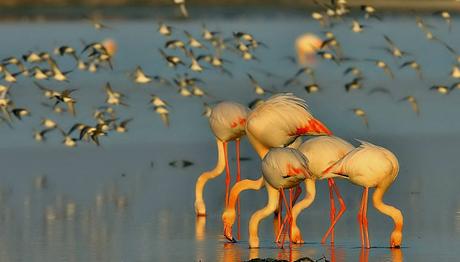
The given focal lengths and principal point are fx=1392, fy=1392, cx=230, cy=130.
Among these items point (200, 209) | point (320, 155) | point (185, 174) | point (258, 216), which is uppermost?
point (185, 174)

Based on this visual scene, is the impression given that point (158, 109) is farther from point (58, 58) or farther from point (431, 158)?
point (58, 58)

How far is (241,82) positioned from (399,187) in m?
16.7

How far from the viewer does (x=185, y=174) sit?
2030cm

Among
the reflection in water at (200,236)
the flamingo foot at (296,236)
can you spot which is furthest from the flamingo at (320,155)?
the reflection in water at (200,236)

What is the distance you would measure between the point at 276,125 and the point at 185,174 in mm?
5412

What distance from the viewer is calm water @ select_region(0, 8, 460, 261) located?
1403cm

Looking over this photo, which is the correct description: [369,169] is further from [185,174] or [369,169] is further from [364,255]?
[185,174]

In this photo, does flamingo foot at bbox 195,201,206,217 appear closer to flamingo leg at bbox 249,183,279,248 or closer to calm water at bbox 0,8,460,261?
calm water at bbox 0,8,460,261

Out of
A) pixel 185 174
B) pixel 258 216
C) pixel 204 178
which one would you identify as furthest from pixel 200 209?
pixel 185 174

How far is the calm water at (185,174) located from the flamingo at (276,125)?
596 mm

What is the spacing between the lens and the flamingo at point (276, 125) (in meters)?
15.0

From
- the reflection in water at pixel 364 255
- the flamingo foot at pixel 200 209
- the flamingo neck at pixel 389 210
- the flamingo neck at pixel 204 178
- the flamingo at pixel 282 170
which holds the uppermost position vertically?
the flamingo neck at pixel 204 178

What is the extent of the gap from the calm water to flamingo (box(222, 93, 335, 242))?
0.60 metres

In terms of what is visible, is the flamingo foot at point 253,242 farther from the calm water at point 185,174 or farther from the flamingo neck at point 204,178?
the flamingo neck at point 204,178
